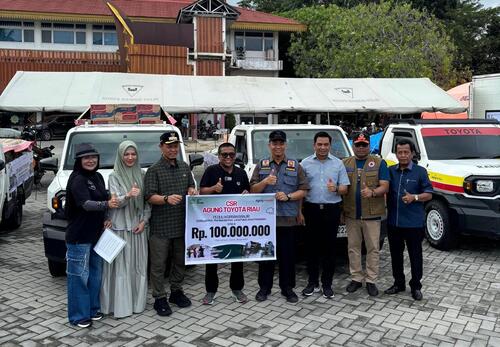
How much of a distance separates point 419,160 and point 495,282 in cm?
250

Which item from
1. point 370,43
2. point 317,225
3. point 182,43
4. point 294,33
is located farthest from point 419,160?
point 294,33

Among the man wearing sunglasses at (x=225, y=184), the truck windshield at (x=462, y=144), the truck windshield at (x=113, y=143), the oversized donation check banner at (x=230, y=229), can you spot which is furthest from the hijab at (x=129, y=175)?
the truck windshield at (x=462, y=144)

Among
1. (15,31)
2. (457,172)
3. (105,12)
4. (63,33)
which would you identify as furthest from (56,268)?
(15,31)

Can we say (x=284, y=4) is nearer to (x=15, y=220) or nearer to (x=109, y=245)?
(x=15, y=220)

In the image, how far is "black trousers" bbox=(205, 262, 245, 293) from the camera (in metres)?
5.01

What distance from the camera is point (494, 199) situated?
6.59 m

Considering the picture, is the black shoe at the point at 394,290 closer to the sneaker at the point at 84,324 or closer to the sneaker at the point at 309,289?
the sneaker at the point at 309,289

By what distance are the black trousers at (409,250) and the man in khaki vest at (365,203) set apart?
0.62 feet

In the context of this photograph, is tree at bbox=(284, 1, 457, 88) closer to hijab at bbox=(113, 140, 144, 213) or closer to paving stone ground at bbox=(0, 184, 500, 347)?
paving stone ground at bbox=(0, 184, 500, 347)

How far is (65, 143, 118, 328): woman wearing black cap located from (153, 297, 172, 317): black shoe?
0.63m

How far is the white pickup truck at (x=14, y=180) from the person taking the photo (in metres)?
7.42

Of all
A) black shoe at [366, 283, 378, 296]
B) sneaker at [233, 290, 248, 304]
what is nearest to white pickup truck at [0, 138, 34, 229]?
sneaker at [233, 290, 248, 304]

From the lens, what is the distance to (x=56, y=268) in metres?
5.84

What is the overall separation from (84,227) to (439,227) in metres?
5.24
